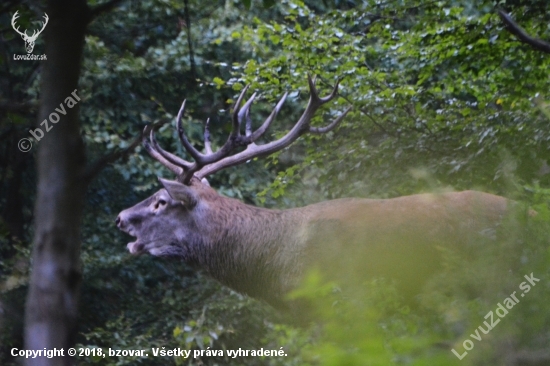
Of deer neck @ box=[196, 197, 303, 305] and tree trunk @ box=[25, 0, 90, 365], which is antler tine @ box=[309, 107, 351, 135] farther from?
tree trunk @ box=[25, 0, 90, 365]

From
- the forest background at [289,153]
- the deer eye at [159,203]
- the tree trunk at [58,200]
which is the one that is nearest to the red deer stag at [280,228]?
the deer eye at [159,203]

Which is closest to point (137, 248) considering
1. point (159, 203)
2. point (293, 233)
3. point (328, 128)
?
point (159, 203)

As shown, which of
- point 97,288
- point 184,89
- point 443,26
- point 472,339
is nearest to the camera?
point 472,339

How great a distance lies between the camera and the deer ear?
17.8 feet

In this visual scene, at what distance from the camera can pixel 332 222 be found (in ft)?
16.0

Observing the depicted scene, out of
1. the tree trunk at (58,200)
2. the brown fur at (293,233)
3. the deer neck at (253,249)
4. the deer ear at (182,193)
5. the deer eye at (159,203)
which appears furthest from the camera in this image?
the deer eye at (159,203)

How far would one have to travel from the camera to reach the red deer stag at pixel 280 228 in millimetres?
4531

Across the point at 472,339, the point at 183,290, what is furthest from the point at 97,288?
the point at 472,339

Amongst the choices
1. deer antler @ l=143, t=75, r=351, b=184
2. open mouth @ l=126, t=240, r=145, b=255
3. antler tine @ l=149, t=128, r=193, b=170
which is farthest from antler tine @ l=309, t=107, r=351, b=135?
open mouth @ l=126, t=240, r=145, b=255

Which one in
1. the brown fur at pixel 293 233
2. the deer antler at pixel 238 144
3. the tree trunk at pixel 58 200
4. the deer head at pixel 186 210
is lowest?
the tree trunk at pixel 58 200

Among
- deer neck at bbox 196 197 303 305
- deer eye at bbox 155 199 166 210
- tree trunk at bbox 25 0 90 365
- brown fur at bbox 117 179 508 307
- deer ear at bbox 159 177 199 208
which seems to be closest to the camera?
tree trunk at bbox 25 0 90 365

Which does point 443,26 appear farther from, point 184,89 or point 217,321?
point 184,89

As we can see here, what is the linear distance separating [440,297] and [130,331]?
489 centimetres

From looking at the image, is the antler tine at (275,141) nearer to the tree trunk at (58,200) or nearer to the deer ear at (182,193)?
the deer ear at (182,193)
